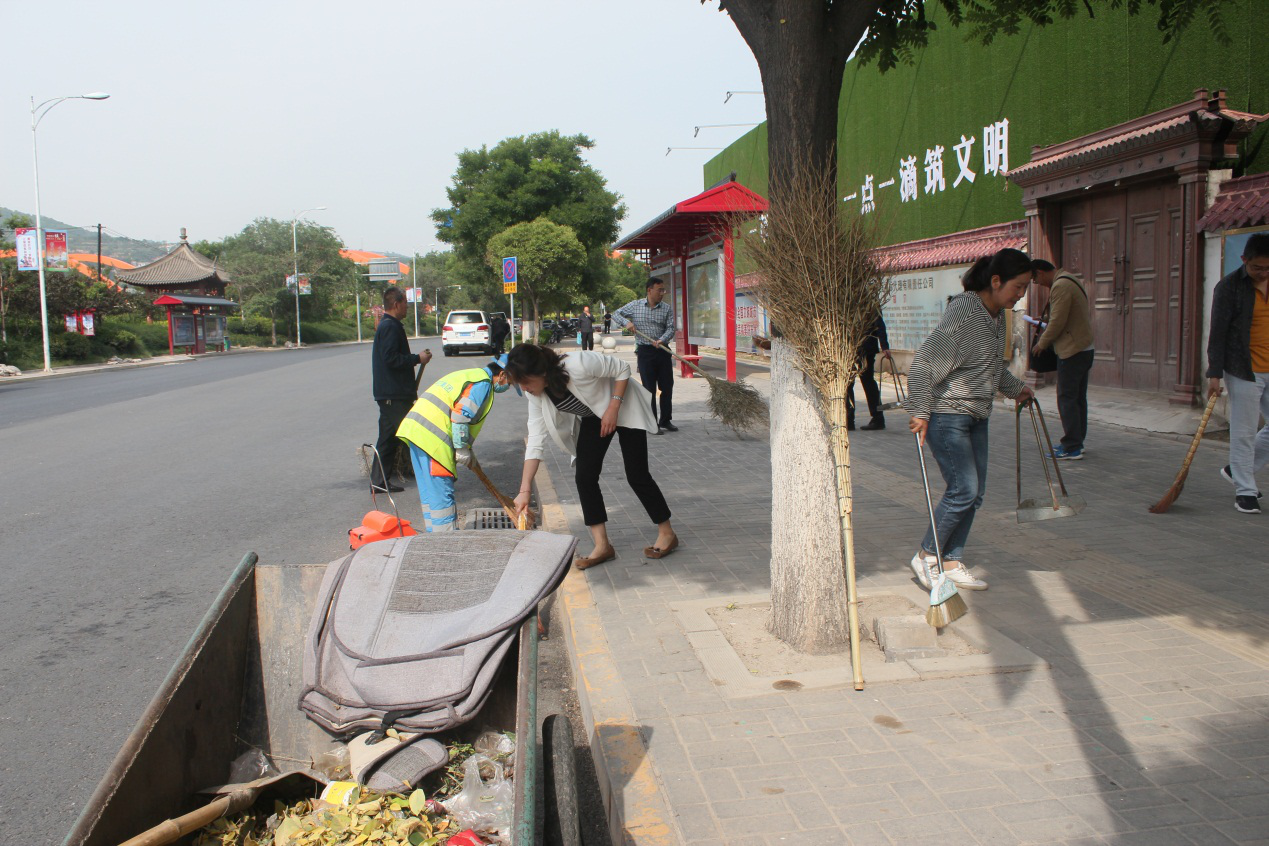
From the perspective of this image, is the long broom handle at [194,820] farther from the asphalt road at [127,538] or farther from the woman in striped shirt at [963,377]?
the woman in striped shirt at [963,377]

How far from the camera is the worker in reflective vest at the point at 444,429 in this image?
15.6 ft

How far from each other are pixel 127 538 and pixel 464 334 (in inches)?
1053

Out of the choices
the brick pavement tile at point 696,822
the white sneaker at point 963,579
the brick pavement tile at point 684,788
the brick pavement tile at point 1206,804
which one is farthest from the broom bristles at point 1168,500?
the brick pavement tile at point 696,822

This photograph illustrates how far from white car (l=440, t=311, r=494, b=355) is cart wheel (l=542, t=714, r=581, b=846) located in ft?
98.2

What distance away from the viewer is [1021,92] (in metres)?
12.9

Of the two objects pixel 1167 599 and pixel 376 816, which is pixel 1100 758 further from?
pixel 376 816

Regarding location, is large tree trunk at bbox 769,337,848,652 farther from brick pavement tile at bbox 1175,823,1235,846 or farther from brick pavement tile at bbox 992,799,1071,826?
brick pavement tile at bbox 1175,823,1235,846

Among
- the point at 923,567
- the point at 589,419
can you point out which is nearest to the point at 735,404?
the point at 589,419

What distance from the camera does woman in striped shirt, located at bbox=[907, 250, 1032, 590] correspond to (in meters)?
4.50

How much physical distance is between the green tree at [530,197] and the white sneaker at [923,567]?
32.9 meters

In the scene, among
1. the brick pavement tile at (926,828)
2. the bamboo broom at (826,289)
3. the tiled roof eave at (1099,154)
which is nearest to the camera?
the brick pavement tile at (926,828)

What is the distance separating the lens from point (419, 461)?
190 inches

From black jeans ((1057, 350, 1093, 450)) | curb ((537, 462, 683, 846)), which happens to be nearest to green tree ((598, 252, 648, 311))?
black jeans ((1057, 350, 1093, 450))

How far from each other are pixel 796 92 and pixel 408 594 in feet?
8.28
